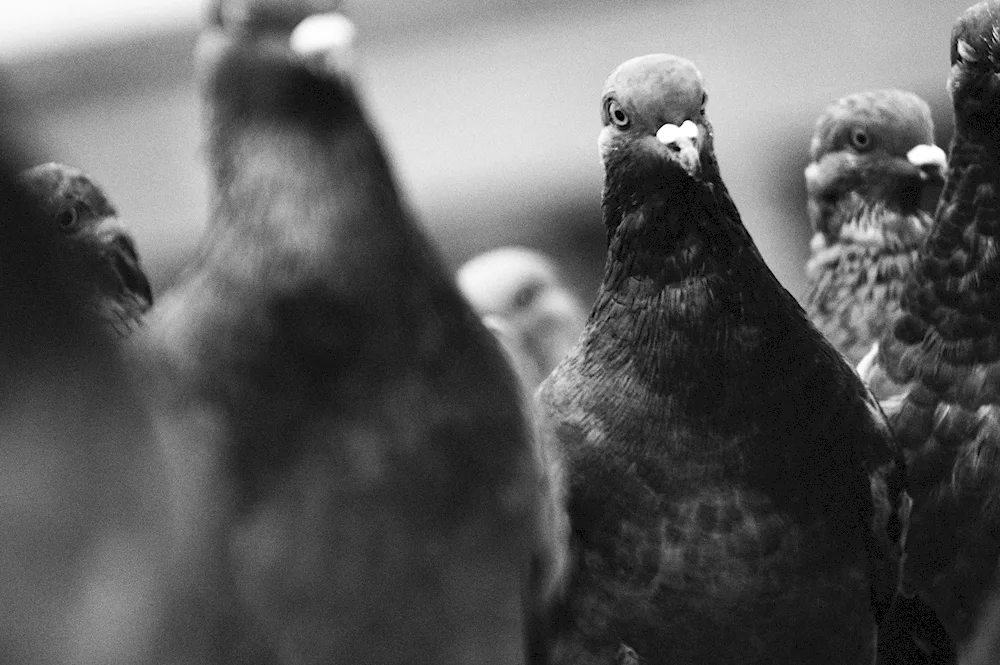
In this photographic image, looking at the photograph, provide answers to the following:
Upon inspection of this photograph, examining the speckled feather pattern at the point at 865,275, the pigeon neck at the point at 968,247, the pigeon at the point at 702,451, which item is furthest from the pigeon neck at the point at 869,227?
the pigeon at the point at 702,451

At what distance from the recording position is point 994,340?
218 centimetres

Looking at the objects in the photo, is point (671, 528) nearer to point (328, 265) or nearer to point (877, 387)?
point (877, 387)

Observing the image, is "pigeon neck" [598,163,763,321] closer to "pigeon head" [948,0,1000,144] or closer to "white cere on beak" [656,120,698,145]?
"white cere on beak" [656,120,698,145]

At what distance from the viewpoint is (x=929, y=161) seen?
257cm

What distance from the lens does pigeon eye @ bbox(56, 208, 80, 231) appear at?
1.87m

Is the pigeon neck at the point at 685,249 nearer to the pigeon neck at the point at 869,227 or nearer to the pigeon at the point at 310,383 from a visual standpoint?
the pigeon at the point at 310,383

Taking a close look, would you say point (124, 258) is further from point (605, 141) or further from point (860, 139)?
point (860, 139)

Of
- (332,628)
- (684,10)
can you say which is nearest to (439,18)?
(684,10)

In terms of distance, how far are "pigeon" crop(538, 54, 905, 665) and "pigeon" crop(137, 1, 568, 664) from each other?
49cm

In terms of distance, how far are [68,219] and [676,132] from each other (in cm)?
83

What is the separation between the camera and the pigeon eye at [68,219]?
1.87 m

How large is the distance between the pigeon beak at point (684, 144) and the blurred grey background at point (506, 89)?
2.32m

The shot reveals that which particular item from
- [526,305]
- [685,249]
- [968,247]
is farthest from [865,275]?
[526,305]

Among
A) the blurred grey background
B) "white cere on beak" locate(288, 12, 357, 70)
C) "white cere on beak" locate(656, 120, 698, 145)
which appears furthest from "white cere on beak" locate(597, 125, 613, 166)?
the blurred grey background
